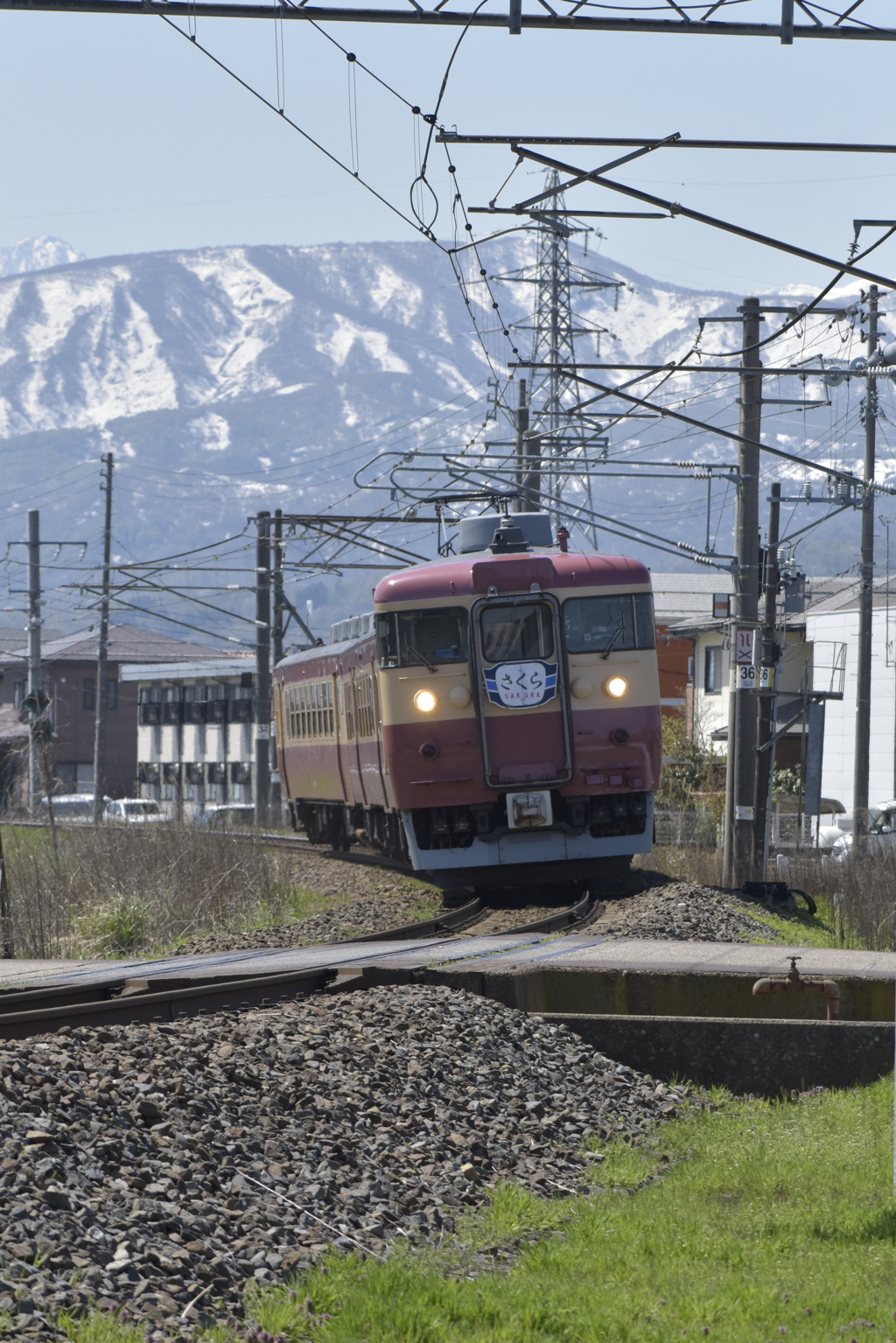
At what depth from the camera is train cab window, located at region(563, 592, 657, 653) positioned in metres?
17.7

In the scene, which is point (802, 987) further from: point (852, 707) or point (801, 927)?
point (852, 707)

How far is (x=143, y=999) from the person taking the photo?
28.5 feet

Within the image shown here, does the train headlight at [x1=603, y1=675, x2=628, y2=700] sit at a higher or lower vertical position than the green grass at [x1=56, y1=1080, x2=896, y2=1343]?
higher

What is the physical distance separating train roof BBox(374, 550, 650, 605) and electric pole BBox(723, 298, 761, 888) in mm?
2808

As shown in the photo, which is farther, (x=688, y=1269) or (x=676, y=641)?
(x=676, y=641)

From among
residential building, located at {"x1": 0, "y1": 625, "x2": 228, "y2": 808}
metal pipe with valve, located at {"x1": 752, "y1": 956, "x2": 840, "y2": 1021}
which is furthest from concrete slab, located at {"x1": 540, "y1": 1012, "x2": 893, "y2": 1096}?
residential building, located at {"x1": 0, "y1": 625, "x2": 228, "y2": 808}

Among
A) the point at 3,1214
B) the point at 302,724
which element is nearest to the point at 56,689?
the point at 302,724

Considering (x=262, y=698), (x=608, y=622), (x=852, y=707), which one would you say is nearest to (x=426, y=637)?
(x=608, y=622)

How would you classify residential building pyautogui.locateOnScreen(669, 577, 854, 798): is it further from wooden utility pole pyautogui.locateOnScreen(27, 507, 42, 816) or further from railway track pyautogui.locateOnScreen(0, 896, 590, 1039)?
railway track pyautogui.locateOnScreen(0, 896, 590, 1039)

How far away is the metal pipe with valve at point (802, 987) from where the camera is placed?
9.84 meters

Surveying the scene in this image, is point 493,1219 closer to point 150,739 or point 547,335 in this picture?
point 547,335

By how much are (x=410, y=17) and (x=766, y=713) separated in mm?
15958

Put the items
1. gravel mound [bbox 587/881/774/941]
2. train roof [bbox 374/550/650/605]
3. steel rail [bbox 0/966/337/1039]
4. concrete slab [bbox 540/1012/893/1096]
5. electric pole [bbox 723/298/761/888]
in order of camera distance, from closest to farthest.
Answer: steel rail [bbox 0/966/337/1039] → concrete slab [bbox 540/1012/893/1096] → gravel mound [bbox 587/881/774/941] → train roof [bbox 374/550/650/605] → electric pole [bbox 723/298/761/888]

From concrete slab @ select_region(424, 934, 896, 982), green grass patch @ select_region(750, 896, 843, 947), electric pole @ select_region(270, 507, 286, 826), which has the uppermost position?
electric pole @ select_region(270, 507, 286, 826)
